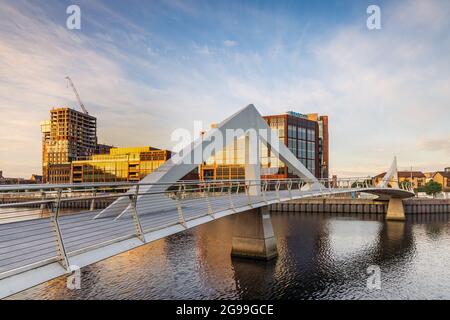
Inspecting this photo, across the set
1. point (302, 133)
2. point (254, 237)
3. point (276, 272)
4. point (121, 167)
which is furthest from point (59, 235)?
point (121, 167)

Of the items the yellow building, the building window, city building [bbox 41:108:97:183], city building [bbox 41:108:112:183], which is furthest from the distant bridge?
city building [bbox 41:108:97:183]

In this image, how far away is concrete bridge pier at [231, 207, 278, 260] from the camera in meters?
21.6

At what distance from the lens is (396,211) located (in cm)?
4678

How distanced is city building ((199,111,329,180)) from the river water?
51620 millimetres

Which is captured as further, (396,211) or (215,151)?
(396,211)

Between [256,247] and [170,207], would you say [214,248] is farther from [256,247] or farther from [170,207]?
[170,207]

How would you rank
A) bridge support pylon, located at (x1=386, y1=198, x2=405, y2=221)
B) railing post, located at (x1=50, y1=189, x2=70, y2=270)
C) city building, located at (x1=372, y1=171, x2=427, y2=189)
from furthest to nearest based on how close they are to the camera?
city building, located at (x1=372, y1=171, x2=427, y2=189)
bridge support pylon, located at (x1=386, y1=198, x2=405, y2=221)
railing post, located at (x1=50, y1=189, x2=70, y2=270)

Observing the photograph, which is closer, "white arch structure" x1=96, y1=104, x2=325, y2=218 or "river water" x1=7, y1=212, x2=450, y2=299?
"white arch structure" x1=96, y1=104, x2=325, y2=218

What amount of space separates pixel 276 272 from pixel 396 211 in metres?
35.0

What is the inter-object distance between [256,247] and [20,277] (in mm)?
17649

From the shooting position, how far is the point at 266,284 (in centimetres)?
1709

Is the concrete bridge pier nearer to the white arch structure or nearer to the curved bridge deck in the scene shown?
the white arch structure

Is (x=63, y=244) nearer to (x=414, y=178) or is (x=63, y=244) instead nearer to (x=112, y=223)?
(x=112, y=223)

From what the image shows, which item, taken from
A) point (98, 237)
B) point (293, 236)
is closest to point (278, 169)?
point (293, 236)
